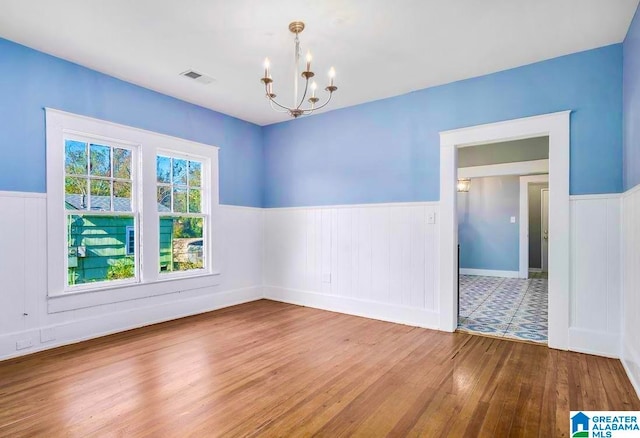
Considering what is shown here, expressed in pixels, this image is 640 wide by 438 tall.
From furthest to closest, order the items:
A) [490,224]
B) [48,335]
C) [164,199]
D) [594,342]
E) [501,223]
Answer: [490,224] → [501,223] → [164,199] → [48,335] → [594,342]

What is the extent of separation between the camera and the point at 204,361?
3016 millimetres

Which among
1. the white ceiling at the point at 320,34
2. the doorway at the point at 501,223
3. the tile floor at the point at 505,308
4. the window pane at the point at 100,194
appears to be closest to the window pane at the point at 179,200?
the window pane at the point at 100,194

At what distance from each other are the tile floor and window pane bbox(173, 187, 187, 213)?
379cm

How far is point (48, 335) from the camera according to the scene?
10.8ft

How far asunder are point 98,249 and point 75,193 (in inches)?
25.5

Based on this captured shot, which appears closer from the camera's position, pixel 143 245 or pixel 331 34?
pixel 331 34

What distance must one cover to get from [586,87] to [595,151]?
24.2 inches

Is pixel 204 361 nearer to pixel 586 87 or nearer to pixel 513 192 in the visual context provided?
pixel 586 87

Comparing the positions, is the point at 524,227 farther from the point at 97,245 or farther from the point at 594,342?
the point at 97,245

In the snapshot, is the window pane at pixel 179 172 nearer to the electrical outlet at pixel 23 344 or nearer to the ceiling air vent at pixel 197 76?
the ceiling air vent at pixel 197 76

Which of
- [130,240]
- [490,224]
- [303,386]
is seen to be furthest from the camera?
[490,224]

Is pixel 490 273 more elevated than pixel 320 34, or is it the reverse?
pixel 320 34

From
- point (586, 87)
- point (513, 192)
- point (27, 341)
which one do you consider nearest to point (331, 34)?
Answer: point (586, 87)

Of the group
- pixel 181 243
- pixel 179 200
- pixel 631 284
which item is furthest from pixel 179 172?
pixel 631 284
